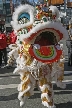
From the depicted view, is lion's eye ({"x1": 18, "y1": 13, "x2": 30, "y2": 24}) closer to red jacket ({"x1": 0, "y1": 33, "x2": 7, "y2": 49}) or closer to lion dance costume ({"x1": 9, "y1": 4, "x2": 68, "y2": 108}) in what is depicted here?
lion dance costume ({"x1": 9, "y1": 4, "x2": 68, "y2": 108})

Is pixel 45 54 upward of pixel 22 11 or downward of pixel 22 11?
downward

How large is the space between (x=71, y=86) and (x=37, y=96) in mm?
1172

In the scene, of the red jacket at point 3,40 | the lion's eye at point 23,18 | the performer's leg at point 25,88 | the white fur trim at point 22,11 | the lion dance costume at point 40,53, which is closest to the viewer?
the lion dance costume at point 40,53

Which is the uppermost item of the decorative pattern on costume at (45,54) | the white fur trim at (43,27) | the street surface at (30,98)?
the white fur trim at (43,27)

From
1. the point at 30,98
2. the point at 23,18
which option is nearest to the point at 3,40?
the point at 23,18

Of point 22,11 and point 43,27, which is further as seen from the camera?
point 22,11

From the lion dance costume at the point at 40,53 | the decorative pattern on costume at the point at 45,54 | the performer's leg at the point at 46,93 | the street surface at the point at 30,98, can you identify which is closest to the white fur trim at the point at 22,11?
the lion dance costume at the point at 40,53

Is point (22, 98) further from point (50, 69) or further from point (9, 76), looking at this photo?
point (9, 76)

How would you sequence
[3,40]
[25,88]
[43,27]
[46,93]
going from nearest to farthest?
[43,27]
[46,93]
[25,88]
[3,40]

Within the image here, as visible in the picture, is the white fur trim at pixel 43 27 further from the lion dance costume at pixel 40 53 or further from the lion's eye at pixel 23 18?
the lion's eye at pixel 23 18

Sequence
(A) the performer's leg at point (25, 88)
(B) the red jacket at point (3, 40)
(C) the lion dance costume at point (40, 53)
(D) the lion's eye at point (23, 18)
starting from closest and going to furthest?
(C) the lion dance costume at point (40, 53) < (A) the performer's leg at point (25, 88) < (D) the lion's eye at point (23, 18) < (B) the red jacket at point (3, 40)

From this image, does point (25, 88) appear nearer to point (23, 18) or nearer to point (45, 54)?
point (45, 54)

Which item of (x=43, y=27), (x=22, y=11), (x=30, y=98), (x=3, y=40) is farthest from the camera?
(x=3, y=40)

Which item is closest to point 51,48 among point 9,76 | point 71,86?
point 71,86
